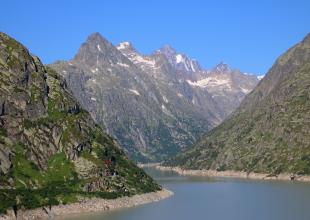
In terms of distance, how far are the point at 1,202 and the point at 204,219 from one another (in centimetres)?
6316

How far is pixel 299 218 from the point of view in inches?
7717

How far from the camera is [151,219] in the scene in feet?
656

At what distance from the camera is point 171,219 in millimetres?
199000

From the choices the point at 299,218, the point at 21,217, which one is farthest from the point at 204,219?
the point at 21,217

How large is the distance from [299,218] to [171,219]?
130 ft

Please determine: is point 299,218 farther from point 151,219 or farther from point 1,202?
point 1,202

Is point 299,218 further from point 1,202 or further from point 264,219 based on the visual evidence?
point 1,202

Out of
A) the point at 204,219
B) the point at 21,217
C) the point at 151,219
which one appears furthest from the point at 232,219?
the point at 21,217

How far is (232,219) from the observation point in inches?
7820

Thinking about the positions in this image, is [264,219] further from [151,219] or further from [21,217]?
[21,217]

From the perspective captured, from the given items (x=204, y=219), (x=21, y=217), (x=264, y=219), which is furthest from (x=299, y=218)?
(x=21, y=217)

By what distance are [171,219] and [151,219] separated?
6.33 metres

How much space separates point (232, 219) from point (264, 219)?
987cm

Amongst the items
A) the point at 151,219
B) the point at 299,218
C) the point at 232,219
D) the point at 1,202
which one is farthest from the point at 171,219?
the point at 1,202
